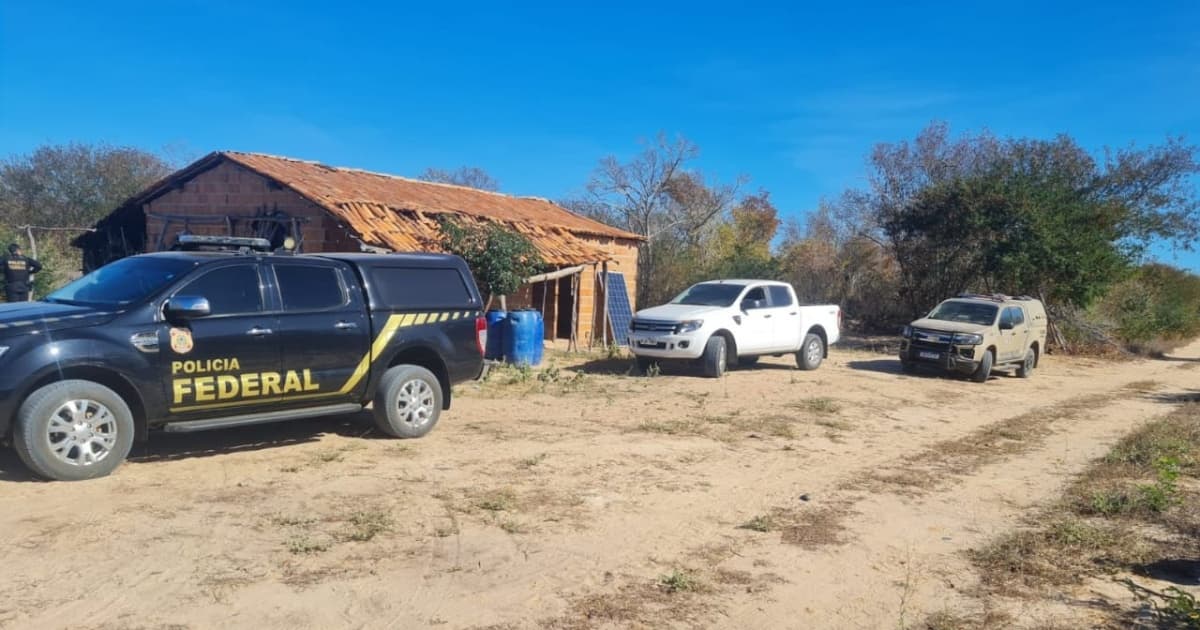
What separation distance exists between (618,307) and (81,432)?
15.6 meters

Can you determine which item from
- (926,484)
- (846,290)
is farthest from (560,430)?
(846,290)

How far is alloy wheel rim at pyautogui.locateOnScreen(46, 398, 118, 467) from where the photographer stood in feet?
20.9

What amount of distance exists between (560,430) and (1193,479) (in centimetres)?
613

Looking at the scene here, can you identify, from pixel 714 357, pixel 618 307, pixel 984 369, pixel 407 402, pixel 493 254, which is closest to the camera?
pixel 407 402

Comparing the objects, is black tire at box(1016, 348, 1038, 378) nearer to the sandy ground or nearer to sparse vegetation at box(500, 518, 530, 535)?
the sandy ground

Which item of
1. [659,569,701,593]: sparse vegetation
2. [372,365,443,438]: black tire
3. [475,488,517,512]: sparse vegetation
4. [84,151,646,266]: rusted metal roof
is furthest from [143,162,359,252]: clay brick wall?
[659,569,701,593]: sparse vegetation

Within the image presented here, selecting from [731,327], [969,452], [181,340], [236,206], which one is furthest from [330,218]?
[969,452]

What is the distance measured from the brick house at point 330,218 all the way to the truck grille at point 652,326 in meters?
3.19

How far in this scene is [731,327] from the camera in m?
14.7

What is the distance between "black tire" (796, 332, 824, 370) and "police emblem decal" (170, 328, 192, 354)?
455 inches

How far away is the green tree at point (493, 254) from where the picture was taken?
15.5 meters

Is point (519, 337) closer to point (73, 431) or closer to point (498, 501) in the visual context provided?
point (498, 501)

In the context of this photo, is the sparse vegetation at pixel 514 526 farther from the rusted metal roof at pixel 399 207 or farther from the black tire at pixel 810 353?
the black tire at pixel 810 353

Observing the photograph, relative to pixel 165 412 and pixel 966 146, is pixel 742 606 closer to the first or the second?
pixel 165 412
